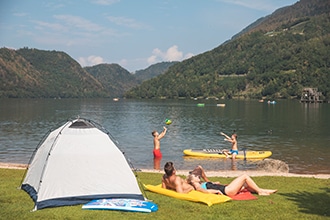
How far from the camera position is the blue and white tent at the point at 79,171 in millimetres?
12117

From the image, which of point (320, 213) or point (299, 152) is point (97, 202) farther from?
point (299, 152)

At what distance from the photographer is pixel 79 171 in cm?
1251

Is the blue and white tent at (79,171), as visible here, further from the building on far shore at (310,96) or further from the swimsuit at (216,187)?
the building on far shore at (310,96)

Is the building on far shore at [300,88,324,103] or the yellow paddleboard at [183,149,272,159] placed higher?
the building on far shore at [300,88,324,103]

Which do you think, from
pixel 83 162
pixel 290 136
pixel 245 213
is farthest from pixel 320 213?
pixel 290 136

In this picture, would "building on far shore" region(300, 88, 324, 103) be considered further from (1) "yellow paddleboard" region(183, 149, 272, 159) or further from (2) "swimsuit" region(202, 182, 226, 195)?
(2) "swimsuit" region(202, 182, 226, 195)

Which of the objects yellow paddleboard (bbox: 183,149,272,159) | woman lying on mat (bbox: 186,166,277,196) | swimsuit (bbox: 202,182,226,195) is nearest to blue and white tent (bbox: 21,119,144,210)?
woman lying on mat (bbox: 186,166,277,196)

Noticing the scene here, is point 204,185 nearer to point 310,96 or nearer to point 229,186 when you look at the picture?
point 229,186

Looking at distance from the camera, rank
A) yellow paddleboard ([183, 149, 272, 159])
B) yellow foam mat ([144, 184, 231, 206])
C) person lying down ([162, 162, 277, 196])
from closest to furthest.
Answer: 1. yellow foam mat ([144, 184, 231, 206])
2. person lying down ([162, 162, 277, 196])
3. yellow paddleboard ([183, 149, 272, 159])

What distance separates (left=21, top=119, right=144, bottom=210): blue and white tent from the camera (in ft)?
39.8

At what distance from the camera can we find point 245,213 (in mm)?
10844

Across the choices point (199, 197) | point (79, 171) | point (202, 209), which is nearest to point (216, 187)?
point (199, 197)

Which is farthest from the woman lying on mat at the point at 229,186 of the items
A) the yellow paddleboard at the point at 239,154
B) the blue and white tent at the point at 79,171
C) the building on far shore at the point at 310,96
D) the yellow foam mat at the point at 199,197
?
the building on far shore at the point at 310,96

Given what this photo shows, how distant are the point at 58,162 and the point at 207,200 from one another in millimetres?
4772
